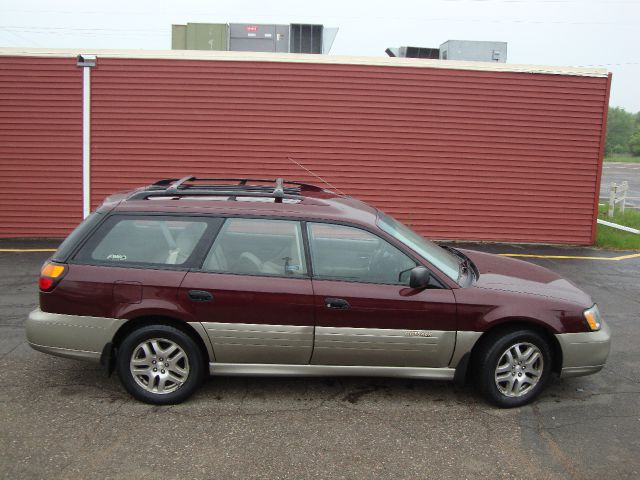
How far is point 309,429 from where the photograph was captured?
410 centimetres

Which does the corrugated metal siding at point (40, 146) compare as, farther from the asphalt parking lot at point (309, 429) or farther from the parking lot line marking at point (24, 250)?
the asphalt parking lot at point (309, 429)

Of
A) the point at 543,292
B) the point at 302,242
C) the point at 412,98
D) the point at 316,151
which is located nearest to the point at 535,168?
the point at 412,98

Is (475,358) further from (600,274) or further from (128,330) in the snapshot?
(600,274)

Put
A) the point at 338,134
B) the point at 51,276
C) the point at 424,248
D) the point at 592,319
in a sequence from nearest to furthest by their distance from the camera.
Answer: the point at 51,276 < the point at 592,319 < the point at 424,248 < the point at 338,134

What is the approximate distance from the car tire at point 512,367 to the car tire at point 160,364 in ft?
6.77

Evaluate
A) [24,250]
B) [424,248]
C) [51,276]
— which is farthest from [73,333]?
[24,250]

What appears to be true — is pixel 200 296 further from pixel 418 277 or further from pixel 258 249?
pixel 418 277

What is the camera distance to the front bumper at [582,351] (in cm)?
442

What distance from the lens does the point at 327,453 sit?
3.80m

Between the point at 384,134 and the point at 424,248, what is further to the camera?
the point at 384,134

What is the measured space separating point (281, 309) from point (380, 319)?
710mm

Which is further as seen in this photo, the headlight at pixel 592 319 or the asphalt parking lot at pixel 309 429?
the headlight at pixel 592 319

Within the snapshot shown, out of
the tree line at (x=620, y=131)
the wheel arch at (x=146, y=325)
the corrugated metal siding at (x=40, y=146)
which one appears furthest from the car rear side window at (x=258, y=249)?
the tree line at (x=620, y=131)

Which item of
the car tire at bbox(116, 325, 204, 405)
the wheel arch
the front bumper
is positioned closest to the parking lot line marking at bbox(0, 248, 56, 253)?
the wheel arch
